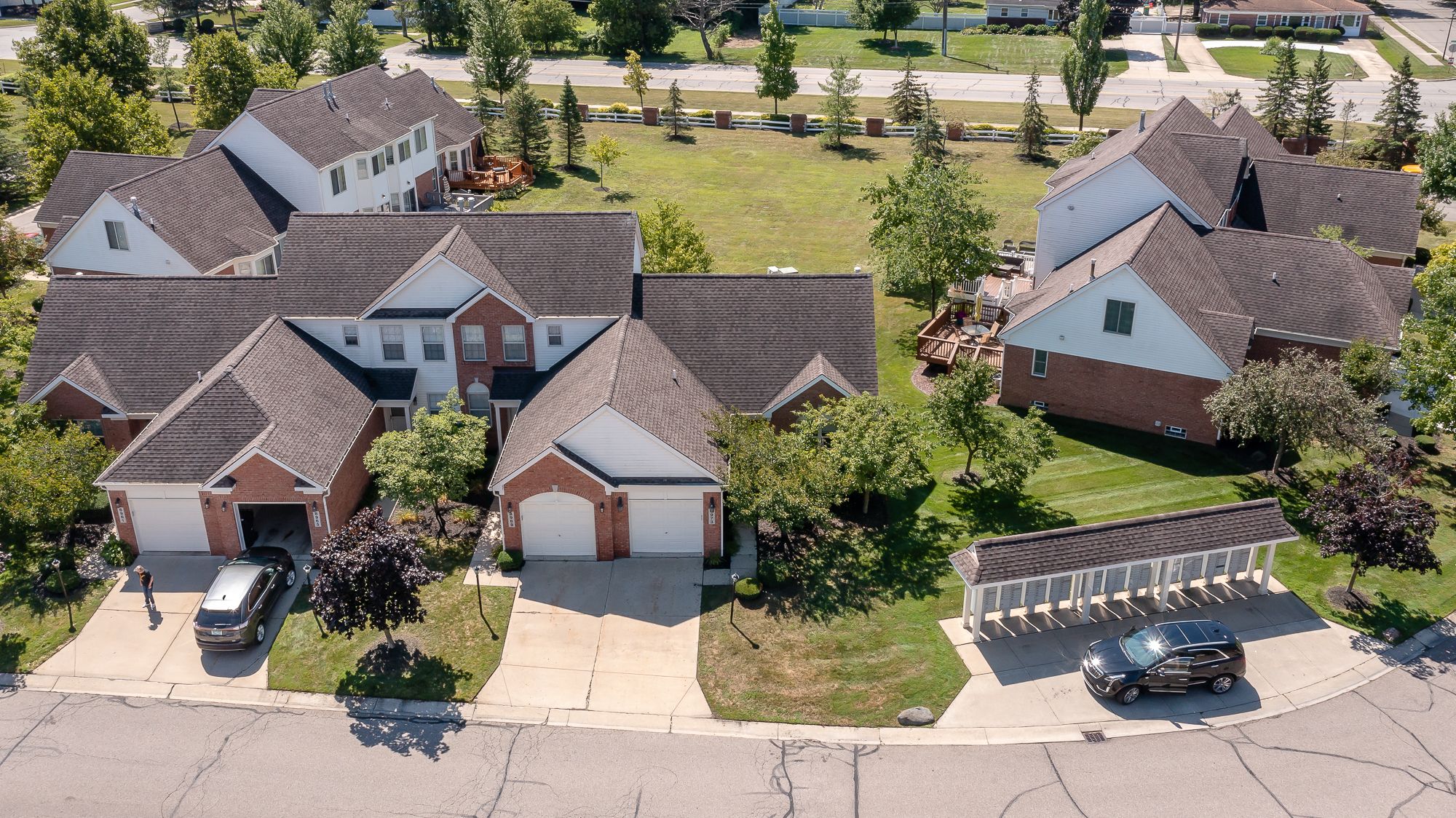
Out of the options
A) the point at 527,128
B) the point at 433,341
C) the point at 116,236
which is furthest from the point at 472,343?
the point at 527,128

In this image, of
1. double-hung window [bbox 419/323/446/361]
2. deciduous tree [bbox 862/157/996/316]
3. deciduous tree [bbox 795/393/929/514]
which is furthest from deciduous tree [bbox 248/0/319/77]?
deciduous tree [bbox 795/393/929/514]

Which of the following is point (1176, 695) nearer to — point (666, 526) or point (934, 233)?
Result: point (666, 526)

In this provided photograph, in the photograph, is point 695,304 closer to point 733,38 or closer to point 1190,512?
point 1190,512

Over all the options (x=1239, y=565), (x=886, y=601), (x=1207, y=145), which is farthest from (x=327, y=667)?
(x=1207, y=145)

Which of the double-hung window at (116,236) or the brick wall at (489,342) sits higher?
the double-hung window at (116,236)

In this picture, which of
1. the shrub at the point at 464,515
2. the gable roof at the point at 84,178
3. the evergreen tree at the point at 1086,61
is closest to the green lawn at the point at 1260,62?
the evergreen tree at the point at 1086,61

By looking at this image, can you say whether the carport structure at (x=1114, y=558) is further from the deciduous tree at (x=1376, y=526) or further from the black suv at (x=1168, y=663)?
the black suv at (x=1168, y=663)

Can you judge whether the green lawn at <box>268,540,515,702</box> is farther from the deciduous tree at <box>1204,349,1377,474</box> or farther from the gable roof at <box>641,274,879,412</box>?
the deciduous tree at <box>1204,349,1377,474</box>

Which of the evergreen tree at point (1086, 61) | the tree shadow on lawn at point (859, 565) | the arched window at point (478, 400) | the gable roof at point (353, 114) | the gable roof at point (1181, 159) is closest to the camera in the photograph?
the tree shadow on lawn at point (859, 565)
